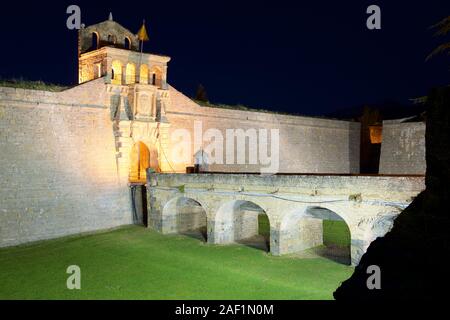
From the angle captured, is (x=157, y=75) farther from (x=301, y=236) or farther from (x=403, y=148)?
(x=403, y=148)

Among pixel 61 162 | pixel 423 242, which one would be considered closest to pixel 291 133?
pixel 61 162

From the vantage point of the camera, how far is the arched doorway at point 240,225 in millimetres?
17797

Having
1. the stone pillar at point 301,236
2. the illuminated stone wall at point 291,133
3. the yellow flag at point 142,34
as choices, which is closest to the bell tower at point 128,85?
the yellow flag at point 142,34

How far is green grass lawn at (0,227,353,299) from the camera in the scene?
39.8ft

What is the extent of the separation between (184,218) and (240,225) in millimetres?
2836

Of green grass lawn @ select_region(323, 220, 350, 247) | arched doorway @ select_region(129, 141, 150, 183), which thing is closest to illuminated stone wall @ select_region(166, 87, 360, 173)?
arched doorway @ select_region(129, 141, 150, 183)

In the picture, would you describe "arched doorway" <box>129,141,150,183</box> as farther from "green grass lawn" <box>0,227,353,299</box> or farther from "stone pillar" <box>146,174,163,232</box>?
"green grass lawn" <box>0,227,353,299</box>

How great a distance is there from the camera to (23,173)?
57.7ft

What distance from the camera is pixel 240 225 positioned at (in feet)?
63.4

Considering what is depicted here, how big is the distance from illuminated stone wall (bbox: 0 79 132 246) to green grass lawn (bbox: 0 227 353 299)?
1059mm

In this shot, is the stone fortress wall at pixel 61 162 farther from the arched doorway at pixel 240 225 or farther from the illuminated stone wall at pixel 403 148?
the illuminated stone wall at pixel 403 148
